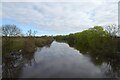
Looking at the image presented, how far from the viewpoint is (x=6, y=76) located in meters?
13.0

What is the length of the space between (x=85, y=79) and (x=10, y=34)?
2005cm

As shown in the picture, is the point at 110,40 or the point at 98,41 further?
the point at 98,41

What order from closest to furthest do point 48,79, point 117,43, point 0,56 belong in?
1. point 48,79
2. point 0,56
3. point 117,43

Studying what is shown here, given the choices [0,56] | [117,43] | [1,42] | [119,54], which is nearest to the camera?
[0,56]

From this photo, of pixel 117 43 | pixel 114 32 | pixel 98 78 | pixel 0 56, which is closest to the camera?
pixel 98 78

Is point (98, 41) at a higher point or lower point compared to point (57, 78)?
higher

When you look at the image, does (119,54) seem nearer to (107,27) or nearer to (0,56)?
(107,27)

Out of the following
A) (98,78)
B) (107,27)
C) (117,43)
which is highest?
(107,27)

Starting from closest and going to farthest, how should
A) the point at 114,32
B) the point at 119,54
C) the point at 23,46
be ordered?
the point at 119,54 < the point at 114,32 < the point at 23,46

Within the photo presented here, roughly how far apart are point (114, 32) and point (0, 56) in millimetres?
16872

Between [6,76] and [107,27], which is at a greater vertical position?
[107,27]

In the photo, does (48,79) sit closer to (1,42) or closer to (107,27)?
(1,42)

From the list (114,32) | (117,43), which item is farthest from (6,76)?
(114,32)

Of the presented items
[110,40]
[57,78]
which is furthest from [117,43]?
[57,78]
